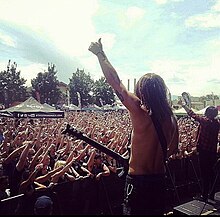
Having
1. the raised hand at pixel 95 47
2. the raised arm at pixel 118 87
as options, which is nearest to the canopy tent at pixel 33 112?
the raised hand at pixel 95 47

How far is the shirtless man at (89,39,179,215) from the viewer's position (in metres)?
2.04

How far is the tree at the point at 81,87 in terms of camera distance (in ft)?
184

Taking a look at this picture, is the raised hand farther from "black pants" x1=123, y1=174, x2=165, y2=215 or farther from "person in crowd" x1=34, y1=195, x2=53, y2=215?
"person in crowd" x1=34, y1=195, x2=53, y2=215

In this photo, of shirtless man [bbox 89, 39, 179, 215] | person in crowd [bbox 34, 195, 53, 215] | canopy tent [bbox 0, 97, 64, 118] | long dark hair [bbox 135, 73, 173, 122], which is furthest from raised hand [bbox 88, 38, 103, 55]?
canopy tent [bbox 0, 97, 64, 118]

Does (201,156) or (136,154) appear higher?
(136,154)

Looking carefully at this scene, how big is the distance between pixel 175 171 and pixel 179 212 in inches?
130

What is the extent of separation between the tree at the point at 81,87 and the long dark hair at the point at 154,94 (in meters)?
53.8

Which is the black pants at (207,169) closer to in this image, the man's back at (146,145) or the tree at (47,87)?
the man's back at (146,145)

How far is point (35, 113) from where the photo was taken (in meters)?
11.5

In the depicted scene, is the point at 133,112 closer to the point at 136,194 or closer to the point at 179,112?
the point at 136,194

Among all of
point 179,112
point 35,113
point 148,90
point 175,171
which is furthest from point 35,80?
point 148,90

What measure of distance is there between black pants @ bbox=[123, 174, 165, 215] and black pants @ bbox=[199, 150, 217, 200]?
132 inches

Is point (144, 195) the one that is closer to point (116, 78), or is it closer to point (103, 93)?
point (116, 78)

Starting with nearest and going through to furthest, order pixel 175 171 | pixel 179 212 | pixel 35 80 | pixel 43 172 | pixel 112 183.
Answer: pixel 179 212 → pixel 43 172 → pixel 112 183 → pixel 175 171 → pixel 35 80
